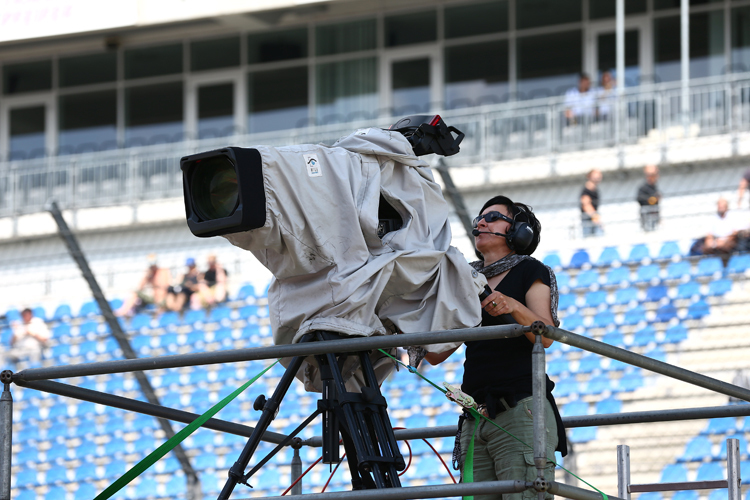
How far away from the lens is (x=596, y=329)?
270 inches

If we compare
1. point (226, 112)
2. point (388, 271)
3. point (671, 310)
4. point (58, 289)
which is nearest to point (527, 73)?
point (226, 112)

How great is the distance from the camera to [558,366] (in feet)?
22.2

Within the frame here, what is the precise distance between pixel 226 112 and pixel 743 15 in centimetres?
661

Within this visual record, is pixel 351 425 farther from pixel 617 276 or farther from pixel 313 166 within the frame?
pixel 617 276

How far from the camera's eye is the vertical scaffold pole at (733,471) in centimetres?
304

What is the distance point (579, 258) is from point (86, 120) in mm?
10125

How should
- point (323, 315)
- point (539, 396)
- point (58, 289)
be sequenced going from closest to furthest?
point (539, 396) → point (323, 315) → point (58, 289)

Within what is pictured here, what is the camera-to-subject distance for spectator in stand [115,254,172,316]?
8.15 m

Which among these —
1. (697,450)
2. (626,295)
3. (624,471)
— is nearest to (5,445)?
(624,471)

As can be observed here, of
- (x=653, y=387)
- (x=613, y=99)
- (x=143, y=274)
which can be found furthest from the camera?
(x=613, y=99)

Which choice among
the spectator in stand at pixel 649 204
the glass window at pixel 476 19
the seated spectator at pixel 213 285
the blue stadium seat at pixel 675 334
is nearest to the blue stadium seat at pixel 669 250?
the spectator in stand at pixel 649 204

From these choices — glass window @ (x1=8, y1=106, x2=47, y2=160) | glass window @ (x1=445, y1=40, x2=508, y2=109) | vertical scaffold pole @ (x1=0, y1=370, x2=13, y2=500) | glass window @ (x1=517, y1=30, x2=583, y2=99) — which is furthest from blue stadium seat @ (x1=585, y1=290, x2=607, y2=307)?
glass window @ (x1=8, y1=106, x2=47, y2=160)

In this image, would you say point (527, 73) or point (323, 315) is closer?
point (323, 315)

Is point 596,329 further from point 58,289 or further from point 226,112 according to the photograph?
point 226,112
